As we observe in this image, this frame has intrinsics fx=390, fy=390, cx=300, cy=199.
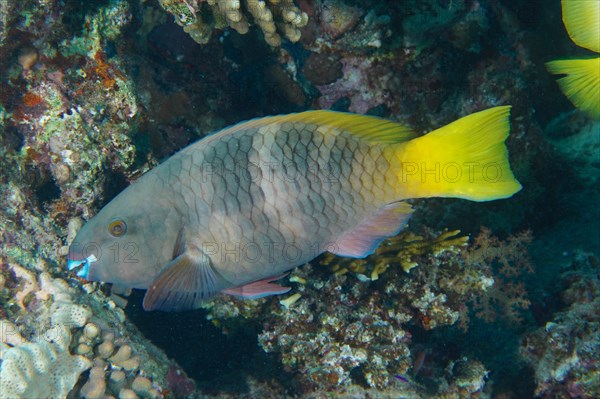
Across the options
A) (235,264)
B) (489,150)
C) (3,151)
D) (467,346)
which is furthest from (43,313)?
(467,346)

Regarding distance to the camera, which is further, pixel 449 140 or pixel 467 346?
pixel 467 346

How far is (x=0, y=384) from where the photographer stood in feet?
8.90

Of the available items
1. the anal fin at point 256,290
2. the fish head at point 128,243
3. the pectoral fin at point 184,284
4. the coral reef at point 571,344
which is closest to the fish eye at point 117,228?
the fish head at point 128,243

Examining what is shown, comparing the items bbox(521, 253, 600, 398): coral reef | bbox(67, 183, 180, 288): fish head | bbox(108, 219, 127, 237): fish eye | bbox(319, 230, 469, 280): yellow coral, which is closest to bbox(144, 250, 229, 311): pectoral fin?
bbox(67, 183, 180, 288): fish head

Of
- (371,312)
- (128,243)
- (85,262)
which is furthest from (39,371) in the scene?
(371,312)

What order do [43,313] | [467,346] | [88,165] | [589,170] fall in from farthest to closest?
[589,170] < [467,346] < [88,165] < [43,313]

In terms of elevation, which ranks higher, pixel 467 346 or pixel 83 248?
pixel 83 248

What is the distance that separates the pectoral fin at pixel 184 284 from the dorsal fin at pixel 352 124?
91cm

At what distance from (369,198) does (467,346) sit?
3097 millimetres

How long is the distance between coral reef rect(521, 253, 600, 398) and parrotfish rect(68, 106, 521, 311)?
7.24 feet

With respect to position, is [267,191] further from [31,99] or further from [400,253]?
[31,99]

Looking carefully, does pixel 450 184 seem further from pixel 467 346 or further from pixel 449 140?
pixel 467 346

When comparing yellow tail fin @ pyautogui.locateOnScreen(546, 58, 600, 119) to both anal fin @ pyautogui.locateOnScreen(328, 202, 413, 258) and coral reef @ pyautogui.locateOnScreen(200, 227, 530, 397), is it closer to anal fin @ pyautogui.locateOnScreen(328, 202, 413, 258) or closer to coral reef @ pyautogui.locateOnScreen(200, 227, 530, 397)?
coral reef @ pyautogui.locateOnScreen(200, 227, 530, 397)

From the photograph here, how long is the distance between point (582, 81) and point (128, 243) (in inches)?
161
